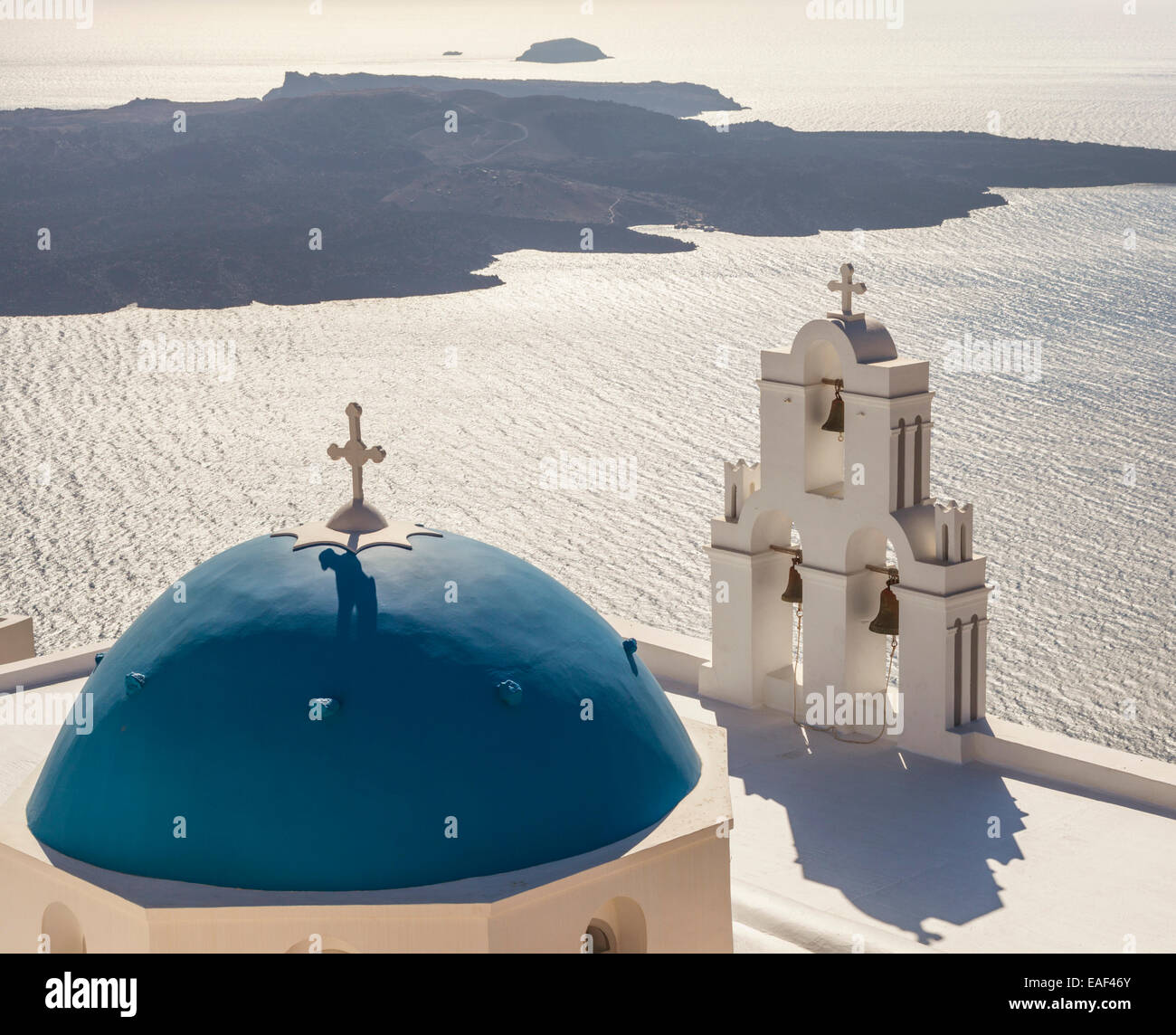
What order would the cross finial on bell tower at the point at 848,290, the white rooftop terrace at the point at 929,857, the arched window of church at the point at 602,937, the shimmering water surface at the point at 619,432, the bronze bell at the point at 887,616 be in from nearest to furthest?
the arched window of church at the point at 602,937, the white rooftop terrace at the point at 929,857, the cross finial on bell tower at the point at 848,290, the bronze bell at the point at 887,616, the shimmering water surface at the point at 619,432

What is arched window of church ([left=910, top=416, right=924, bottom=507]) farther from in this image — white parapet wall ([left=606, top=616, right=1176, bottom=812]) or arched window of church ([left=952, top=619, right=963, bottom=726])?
white parapet wall ([left=606, top=616, right=1176, bottom=812])

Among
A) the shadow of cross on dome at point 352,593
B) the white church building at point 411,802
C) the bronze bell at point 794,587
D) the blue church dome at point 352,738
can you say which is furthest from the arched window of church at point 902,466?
the shadow of cross on dome at point 352,593

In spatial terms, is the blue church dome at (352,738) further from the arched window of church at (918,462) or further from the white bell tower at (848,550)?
the arched window of church at (918,462)

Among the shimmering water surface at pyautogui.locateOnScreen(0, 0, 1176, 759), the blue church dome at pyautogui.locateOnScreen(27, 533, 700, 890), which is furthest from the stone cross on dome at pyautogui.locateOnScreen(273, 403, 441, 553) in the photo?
the shimmering water surface at pyautogui.locateOnScreen(0, 0, 1176, 759)

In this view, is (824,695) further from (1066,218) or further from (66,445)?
(1066,218)

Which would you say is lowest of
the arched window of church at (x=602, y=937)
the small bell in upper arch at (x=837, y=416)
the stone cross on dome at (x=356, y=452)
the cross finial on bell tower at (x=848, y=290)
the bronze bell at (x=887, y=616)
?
A: the bronze bell at (x=887, y=616)

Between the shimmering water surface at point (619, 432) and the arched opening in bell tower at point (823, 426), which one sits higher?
the arched opening in bell tower at point (823, 426)
